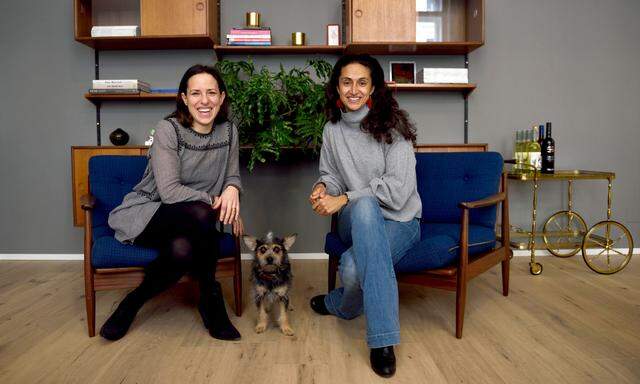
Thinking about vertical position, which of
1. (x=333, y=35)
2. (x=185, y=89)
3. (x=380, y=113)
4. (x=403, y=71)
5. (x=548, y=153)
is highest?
(x=333, y=35)

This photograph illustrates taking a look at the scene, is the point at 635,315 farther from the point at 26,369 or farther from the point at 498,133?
the point at 26,369

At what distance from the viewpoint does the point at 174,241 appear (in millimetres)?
1926

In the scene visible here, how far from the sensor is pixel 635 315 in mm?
2262

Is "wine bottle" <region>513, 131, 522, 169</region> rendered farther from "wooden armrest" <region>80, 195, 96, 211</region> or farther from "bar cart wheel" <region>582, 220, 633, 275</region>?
"wooden armrest" <region>80, 195, 96, 211</region>

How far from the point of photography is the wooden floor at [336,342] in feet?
5.46

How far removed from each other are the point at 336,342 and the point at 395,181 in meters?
0.71

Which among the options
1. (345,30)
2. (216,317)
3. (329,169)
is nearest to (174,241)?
(216,317)

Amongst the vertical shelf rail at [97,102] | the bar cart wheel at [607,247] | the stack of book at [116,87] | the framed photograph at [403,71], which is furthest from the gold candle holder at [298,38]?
the bar cart wheel at [607,247]

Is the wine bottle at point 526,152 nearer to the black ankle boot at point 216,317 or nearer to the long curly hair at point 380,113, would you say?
the long curly hair at point 380,113

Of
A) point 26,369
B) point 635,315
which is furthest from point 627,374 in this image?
point 26,369

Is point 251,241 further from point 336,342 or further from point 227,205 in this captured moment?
point 336,342

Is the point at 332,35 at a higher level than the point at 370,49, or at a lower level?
higher

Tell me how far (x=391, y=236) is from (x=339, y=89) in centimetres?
72

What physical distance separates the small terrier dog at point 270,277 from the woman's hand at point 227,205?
112 millimetres
